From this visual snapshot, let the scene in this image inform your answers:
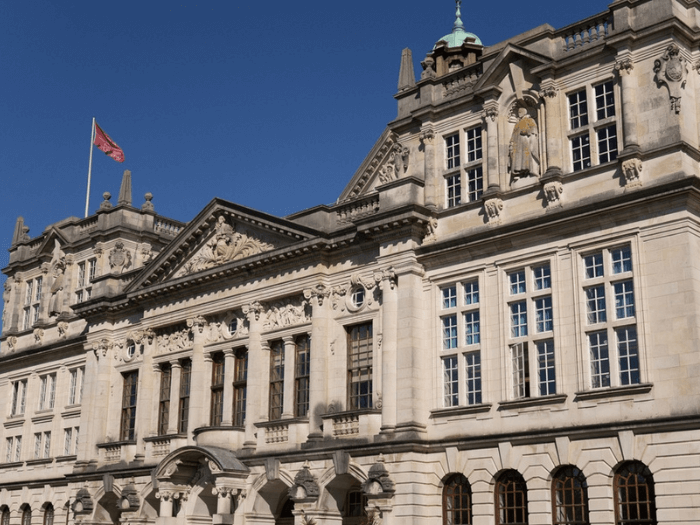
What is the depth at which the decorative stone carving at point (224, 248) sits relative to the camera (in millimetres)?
36344

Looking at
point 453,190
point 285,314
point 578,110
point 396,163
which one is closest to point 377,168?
point 396,163

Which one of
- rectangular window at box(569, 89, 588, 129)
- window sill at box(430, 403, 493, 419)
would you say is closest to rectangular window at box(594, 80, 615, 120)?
rectangular window at box(569, 89, 588, 129)

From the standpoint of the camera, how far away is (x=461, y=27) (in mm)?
51344

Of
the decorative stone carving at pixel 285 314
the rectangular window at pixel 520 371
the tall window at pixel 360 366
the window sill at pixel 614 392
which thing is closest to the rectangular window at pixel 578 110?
the rectangular window at pixel 520 371

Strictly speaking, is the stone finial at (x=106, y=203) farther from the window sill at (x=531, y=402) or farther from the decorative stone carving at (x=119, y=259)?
the window sill at (x=531, y=402)

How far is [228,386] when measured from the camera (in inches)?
1406

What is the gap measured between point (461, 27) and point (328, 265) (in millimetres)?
22699

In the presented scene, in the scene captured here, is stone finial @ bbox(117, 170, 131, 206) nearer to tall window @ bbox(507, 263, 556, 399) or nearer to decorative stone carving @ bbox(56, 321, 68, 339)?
decorative stone carving @ bbox(56, 321, 68, 339)

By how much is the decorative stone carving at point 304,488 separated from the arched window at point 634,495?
10054mm

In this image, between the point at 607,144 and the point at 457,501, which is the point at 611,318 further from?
the point at 457,501

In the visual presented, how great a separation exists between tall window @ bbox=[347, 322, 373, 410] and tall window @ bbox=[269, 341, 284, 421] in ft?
10.5

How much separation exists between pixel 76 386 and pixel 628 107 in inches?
1151

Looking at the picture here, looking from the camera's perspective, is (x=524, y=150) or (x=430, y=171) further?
(x=430, y=171)

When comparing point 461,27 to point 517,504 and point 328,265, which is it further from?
point 517,504
